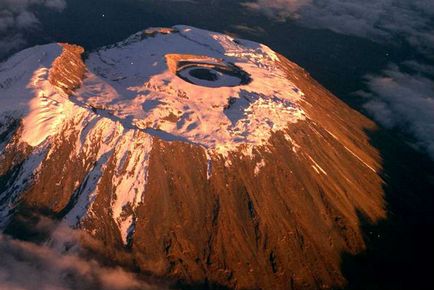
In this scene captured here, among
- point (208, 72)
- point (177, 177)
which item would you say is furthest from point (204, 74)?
point (177, 177)

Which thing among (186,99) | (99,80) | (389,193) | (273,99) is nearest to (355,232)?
(389,193)

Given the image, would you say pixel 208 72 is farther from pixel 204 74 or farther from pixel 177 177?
pixel 177 177

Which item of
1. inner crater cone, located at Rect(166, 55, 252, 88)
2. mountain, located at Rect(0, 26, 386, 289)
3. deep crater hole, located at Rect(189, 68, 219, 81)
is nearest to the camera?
mountain, located at Rect(0, 26, 386, 289)

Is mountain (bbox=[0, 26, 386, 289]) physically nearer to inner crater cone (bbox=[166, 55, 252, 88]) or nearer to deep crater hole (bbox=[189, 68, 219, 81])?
inner crater cone (bbox=[166, 55, 252, 88])

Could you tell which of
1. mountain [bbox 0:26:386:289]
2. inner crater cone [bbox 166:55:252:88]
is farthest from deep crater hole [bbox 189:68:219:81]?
mountain [bbox 0:26:386:289]

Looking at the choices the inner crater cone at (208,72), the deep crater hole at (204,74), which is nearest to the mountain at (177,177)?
the inner crater cone at (208,72)

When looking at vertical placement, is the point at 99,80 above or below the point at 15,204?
above

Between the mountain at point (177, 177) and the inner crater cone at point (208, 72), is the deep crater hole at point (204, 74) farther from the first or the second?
the mountain at point (177, 177)

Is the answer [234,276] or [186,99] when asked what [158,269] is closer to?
[234,276]
